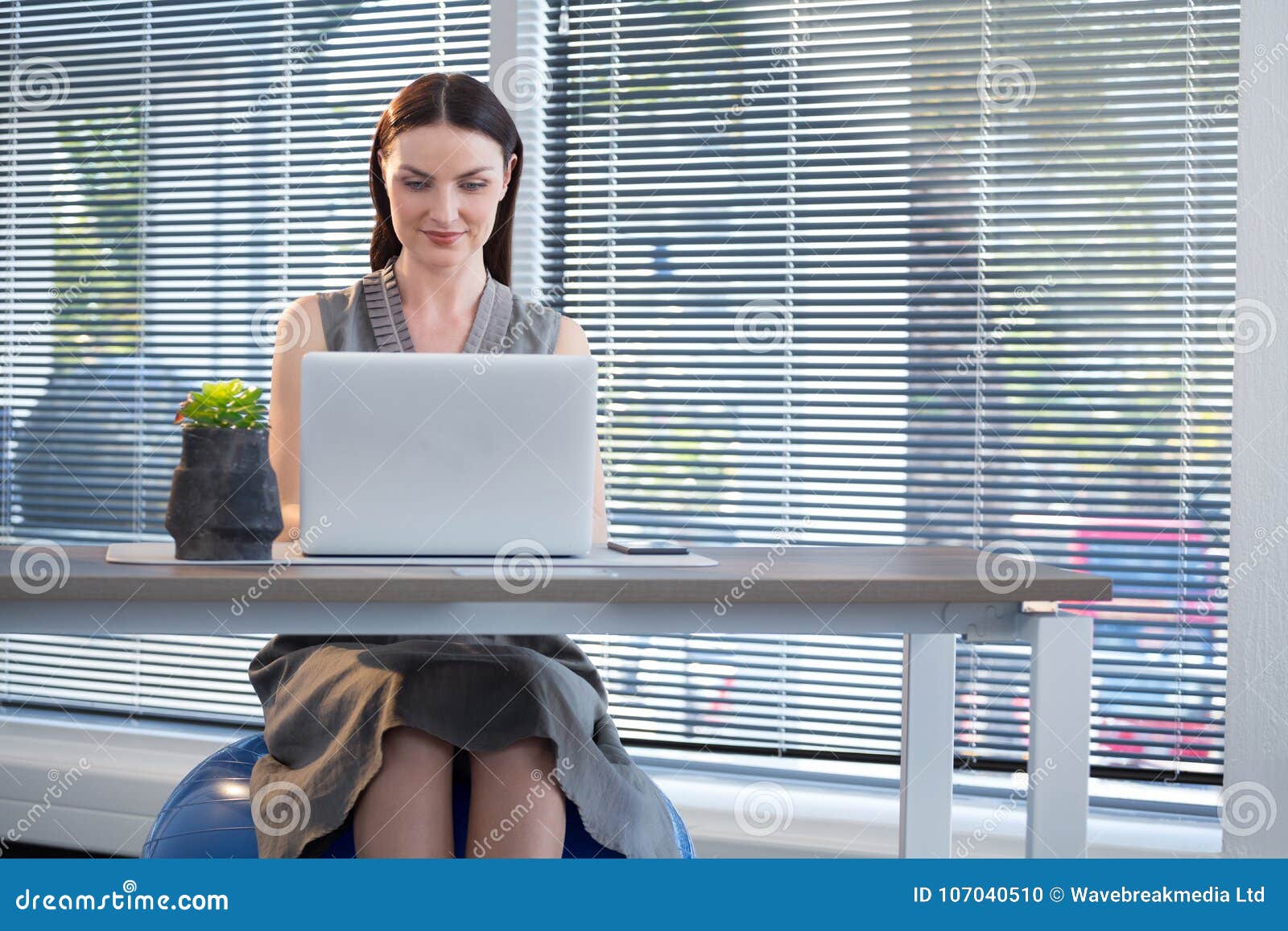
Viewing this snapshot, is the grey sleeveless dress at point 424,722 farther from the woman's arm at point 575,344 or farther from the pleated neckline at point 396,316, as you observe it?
the pleated neckline at point 396,316

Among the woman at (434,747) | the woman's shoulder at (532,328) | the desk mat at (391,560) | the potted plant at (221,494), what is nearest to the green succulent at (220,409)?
the potted plant at (221,494)

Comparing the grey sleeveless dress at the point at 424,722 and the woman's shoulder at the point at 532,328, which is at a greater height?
the woman's shoulder at the point at 532,328

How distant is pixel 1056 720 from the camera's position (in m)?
1.14

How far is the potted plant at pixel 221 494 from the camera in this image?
118 cm

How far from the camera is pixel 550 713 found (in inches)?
53.8

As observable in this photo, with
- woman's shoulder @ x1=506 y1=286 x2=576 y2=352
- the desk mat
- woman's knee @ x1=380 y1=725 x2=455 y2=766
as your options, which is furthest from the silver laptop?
woman's shoulder @ x1=506 y1=286 x2=576 y2=352

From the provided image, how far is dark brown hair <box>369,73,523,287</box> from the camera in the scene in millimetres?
1761

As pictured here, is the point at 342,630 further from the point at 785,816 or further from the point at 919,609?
the point at 785,816

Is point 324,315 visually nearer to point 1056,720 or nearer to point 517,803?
point 517,803

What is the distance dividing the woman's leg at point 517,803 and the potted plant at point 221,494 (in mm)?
372

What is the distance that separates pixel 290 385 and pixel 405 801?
71cm

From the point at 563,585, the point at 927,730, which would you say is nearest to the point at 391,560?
the point at 563,585

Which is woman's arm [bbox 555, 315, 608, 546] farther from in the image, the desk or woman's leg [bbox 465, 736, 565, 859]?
the desk

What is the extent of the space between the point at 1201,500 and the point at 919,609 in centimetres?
144
